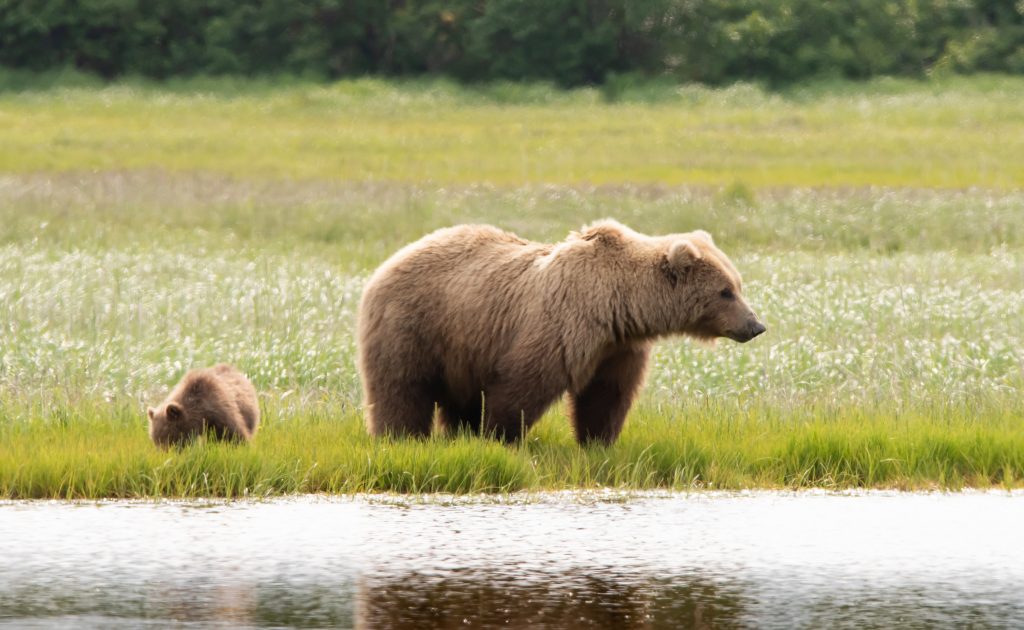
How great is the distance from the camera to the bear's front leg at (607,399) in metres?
8.75

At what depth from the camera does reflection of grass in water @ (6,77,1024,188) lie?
29.4 m

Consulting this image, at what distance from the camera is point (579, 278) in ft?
28.1

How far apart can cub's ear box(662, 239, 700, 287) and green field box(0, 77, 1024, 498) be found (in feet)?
2.85

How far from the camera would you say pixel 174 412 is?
29.2ft

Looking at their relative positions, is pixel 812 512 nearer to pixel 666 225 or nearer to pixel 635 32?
pixel 666 225

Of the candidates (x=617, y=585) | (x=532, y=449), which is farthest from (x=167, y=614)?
(x=532, y=449)

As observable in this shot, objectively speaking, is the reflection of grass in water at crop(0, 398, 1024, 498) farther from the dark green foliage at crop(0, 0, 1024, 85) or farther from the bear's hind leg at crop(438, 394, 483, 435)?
the dark green foliage at crop(0, 0, 1024, 85)

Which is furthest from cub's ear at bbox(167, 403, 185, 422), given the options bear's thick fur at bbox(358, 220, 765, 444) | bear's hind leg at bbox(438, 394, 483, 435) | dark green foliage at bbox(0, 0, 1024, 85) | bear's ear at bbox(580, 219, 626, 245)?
dark green foliage at bbox(0, 0, 1024, 85)

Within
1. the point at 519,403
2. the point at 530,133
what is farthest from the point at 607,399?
the point at 530,133

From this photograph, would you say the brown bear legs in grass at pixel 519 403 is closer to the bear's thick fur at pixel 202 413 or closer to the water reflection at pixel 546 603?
the bear's thick fur at pixel 202 413

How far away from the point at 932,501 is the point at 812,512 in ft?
2.31

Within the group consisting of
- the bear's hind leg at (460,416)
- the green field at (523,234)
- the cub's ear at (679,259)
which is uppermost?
the cub's ear at (679,259)

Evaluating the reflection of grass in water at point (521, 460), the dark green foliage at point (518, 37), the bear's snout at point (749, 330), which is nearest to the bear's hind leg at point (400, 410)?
the reflection of grass in water at point (521, 460)

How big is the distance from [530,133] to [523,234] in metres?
15.2
